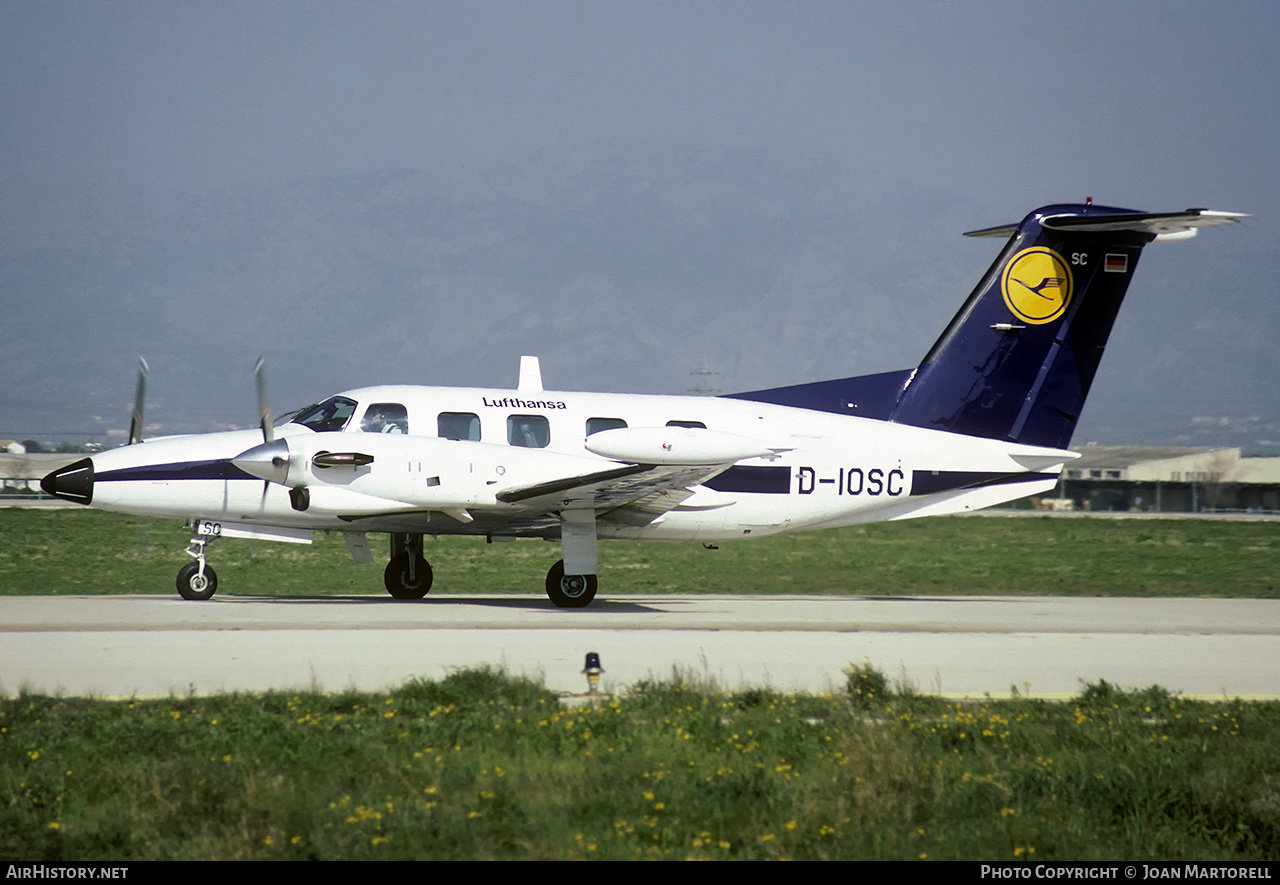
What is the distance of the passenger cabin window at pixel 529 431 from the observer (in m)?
16.6

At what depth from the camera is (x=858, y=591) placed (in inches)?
896

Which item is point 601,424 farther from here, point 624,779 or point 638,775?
point 624,779

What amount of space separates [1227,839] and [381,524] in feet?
39.7

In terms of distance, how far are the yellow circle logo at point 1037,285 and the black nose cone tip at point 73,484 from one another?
13.2 metres

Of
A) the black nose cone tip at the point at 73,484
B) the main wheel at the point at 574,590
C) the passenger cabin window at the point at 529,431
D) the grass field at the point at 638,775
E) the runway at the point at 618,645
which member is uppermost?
the passenger cabin window at the point at 529,431

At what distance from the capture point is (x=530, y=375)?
17.5 m

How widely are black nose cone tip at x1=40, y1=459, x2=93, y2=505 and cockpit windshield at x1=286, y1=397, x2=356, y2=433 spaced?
105 inches

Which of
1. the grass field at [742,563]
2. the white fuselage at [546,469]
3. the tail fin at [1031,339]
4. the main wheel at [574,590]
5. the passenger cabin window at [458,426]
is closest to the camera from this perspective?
the white fuselage at [546,469]

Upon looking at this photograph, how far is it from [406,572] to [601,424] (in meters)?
3.79

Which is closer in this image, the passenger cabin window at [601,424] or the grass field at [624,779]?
the grass field at [624,779]

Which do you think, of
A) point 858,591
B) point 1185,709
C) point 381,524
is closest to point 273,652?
point 381,524

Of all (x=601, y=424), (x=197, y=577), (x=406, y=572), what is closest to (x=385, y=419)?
(x=406, y=572)

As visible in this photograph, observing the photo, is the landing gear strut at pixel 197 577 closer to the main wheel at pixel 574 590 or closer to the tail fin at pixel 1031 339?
the main wheel at pixel 574 590

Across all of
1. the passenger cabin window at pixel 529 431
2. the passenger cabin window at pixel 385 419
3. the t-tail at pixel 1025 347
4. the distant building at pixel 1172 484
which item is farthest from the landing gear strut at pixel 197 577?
the distant building at pixel 1172 484
